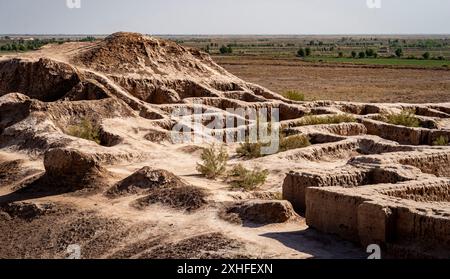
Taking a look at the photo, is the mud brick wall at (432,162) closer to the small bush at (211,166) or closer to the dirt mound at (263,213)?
the dirt mound at (263,213)

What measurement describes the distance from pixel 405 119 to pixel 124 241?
1048 centimetres

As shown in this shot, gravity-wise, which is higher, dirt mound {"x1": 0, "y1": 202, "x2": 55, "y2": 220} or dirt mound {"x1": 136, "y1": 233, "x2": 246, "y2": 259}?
dirt mound {"x1": 136, "y1": 233, "x2": 246, "y2": 259}

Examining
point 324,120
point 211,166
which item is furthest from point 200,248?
point 324,120

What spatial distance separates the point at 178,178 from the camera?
36.1 ft

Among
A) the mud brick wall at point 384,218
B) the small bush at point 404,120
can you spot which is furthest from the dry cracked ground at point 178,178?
the small bush at point 404,120

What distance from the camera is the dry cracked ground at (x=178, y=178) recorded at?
7754mm

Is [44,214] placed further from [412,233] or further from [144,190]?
[412,233]

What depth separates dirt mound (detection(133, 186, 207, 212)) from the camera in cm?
970

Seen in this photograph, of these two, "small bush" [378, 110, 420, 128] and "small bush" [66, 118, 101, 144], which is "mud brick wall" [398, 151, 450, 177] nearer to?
"small bush" [378, 110, 420, 128]

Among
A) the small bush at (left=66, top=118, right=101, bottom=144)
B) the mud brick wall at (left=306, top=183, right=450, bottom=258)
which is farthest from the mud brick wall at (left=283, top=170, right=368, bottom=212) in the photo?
the small bush at (left=66, top=118, right=101, bottom=144)

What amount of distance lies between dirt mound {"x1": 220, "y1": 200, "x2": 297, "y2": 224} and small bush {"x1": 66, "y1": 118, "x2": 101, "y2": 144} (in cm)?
656

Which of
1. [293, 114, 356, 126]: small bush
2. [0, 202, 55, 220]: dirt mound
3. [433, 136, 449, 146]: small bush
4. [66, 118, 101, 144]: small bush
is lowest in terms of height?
[0, 202, 55, 220]: dirt mound

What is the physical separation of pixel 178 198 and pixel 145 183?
1109 millimetres

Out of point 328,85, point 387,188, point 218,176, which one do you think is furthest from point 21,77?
point 328,85
